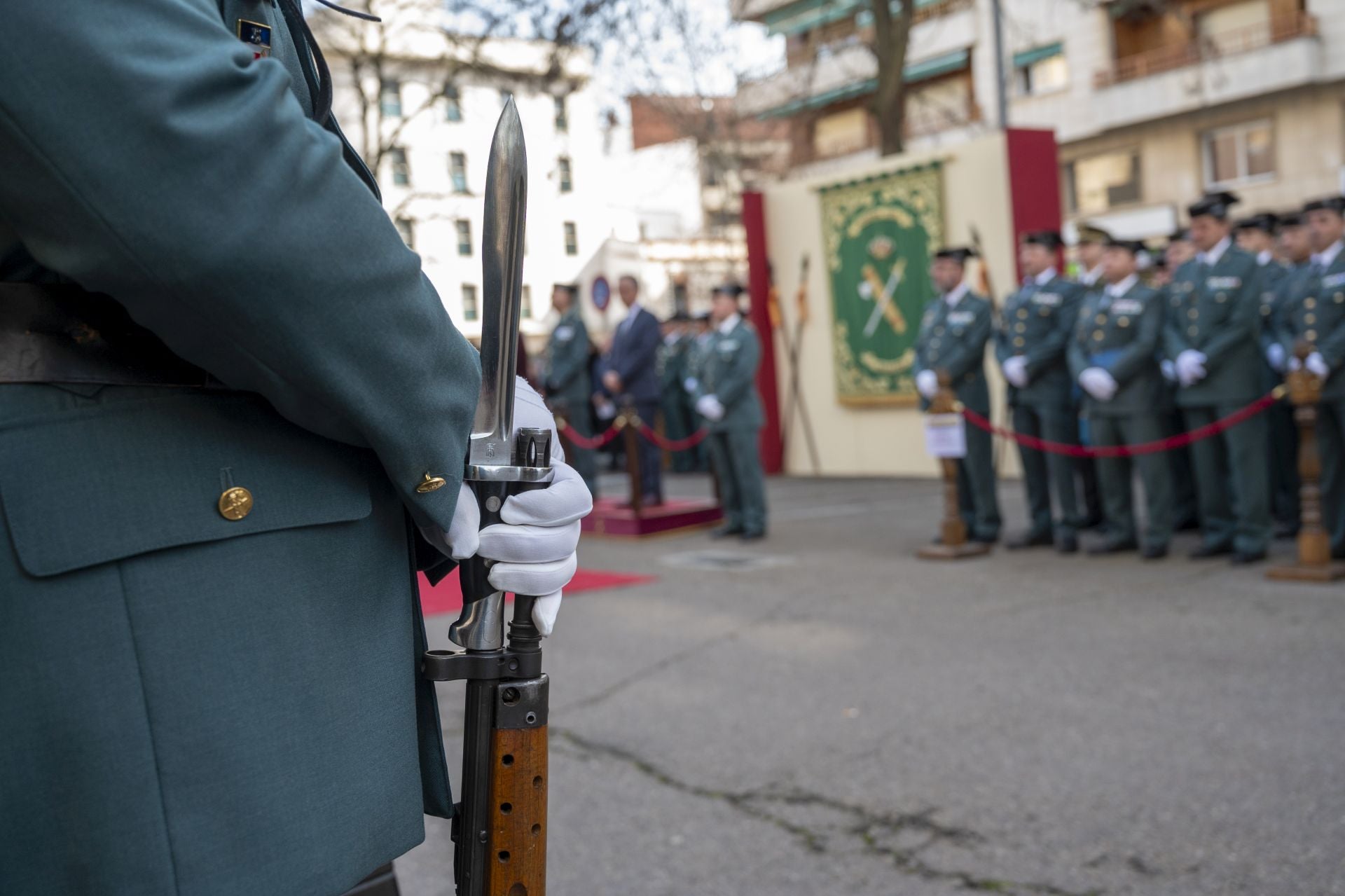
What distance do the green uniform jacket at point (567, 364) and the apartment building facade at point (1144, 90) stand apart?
27.5 feet

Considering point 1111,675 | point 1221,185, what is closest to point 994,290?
point 1111,675

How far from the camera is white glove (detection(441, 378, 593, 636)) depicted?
4.26ft

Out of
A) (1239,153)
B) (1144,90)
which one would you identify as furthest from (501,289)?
(1144,90)

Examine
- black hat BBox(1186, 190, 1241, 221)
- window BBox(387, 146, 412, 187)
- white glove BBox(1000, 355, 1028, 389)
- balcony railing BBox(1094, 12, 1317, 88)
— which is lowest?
white glove BBox(1000, 355, 1028, 389)

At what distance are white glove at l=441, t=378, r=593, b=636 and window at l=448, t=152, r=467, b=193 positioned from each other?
36cm

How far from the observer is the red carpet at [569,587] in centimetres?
719

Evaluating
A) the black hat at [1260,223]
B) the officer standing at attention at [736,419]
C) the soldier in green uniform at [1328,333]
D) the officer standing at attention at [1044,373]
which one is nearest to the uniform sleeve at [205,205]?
the soldier in green uniform at [1328,333]

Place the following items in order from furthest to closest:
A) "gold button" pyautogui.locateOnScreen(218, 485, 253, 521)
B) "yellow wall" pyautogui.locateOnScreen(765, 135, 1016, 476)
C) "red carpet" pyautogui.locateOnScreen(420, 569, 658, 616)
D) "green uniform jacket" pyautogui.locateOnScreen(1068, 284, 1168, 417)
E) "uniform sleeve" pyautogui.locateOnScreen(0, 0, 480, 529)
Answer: "yellow wall" pyautogui.locateOnScreen(765, 135, 1016, 476), "green uniform jacket" pyautogui.locateOnScreen(1068, 284, 1168, 417), "red carpet" pyautogui.locateOnScreen(420, 569, 658, 616), "gold button" pyautogui.locateOnScreen(218, 485, 253, 521), "uniform sleeve" pyautogui.locateOnScreen(0, 0, 480, 529)

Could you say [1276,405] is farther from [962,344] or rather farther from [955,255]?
[955,255]

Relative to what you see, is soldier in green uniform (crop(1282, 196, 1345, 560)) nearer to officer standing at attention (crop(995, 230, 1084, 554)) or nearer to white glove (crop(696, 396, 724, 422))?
officer standing at attention (crop(995, 230, 1084, 554))

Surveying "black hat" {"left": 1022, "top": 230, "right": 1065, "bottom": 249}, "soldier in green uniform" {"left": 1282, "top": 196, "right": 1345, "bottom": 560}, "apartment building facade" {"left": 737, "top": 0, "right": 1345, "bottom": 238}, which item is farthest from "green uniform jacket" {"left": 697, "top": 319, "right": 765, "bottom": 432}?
"apartment building facade" {"left": 737, "top": 0, "right": 1345, "bottom": 238}

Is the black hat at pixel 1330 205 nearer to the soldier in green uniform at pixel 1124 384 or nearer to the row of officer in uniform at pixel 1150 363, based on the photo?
the row of officer in uniform at pixel 1150 363

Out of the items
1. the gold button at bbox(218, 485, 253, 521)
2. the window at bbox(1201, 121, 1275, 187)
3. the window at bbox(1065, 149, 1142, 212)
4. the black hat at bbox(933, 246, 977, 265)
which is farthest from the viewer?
the window at bbox(1065, 149, 1142, 212)

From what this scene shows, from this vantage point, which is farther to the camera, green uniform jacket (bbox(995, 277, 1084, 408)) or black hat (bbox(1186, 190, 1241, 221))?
green uniform jacket (bbox(995, 277, 1084, 408))
